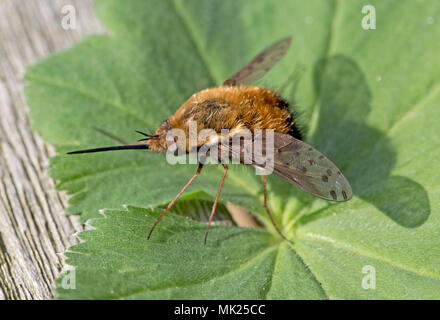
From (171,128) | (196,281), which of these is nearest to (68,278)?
(196,281)

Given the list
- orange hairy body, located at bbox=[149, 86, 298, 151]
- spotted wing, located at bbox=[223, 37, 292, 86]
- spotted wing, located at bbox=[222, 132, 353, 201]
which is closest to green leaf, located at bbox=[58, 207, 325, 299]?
spotted wing, located at bbox=[222, 132, 353, 201]

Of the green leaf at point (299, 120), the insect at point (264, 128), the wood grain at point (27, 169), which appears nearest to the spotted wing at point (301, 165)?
the insect at point (264, 128)

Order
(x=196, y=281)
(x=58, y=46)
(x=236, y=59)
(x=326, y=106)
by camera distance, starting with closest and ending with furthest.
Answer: (x=196, y=281)
(x=326, y=106)
(x=236, y=59)
(x=58, y=46)

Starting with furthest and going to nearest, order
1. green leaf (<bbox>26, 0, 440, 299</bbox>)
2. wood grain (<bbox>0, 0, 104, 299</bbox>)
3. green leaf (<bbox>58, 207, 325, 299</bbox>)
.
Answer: wood grain (<bbox>0, 0, 104, 299</bbox>) < green leaf (<bbox>26, 0, 440, 299</bbox>) < green leaf (<bbox>58, 207, 325, 299</bbox>)

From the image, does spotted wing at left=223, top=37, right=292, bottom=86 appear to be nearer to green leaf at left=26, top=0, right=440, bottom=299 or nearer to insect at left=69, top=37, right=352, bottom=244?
green leaf at left=26, top=0, right=440, bottom=299

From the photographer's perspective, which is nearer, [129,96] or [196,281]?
[196,281]
